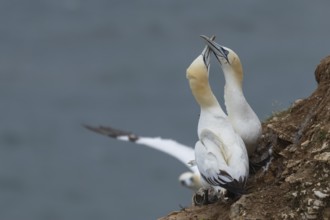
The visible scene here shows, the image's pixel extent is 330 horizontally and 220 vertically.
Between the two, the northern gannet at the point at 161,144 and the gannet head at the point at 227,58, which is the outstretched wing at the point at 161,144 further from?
the gannet head at the point at 227,58

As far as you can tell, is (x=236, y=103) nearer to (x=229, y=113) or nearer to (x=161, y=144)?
(x=229, y=113)

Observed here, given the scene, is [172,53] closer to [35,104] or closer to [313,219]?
[35,104]

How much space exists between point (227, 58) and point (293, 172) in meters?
1.40

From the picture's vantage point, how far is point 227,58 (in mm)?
12914

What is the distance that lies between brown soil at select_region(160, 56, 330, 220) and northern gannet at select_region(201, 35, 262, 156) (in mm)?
224

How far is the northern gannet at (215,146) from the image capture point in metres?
11.9

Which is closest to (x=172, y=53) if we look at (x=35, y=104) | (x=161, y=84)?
(x=161, y=84)

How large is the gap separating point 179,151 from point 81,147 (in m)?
31.2

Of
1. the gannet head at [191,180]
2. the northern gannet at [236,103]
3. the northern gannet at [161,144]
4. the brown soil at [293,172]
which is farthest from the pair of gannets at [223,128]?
the gannet head at [191,180]

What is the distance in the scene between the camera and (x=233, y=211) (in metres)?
11.8

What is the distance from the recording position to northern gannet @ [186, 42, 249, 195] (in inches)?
470

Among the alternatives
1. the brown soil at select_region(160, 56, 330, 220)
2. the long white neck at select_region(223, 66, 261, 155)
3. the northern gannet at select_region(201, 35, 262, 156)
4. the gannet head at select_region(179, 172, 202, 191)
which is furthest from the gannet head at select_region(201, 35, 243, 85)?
the gannet head at select_region(179, 172, 202, 191)

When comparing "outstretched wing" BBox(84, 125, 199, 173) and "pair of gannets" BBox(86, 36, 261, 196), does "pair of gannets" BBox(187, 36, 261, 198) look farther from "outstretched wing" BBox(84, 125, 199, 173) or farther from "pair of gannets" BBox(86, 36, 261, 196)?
"outstretched wing" BBox(84, 125, 199, 173)

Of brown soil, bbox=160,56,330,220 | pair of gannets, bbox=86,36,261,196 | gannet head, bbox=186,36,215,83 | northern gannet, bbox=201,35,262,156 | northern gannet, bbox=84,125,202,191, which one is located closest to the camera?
brown soil, bbox=160,56,330,220
